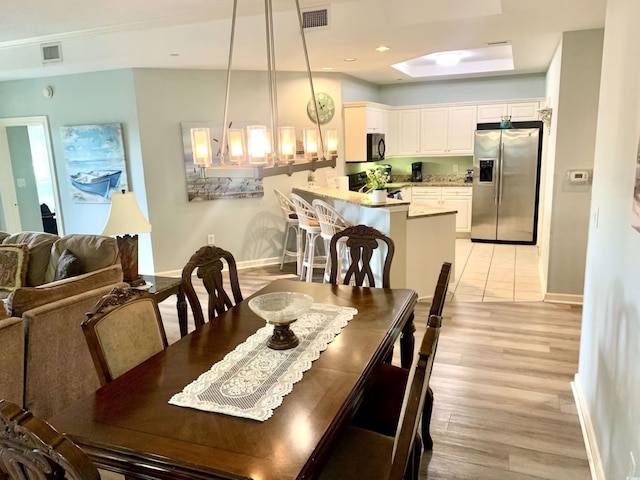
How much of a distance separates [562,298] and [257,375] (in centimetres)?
374

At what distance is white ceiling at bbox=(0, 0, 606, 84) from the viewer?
3539 millimetres

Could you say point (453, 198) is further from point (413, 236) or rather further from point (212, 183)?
point (212, 183)

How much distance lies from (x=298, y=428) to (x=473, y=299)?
356 centimetres

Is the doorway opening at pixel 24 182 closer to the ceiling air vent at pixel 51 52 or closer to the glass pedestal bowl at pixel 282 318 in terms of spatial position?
the ceiling air vent at pixel 51 52

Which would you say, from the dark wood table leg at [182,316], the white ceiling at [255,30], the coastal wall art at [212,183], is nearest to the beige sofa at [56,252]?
the dark wood table leg at [182,316]

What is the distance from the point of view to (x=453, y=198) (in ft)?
Answer: 23.9

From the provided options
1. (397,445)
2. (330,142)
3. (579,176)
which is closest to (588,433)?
(397,445)

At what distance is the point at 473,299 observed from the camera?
14.8 feet

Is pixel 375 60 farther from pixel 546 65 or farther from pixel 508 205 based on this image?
pixel 508 205

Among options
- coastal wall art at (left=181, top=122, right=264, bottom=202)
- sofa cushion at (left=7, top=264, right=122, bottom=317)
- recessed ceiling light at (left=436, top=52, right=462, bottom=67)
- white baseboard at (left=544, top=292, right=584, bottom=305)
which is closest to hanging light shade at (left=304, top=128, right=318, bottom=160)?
sofa cushion at (left=7, top=264, right=122, bottom=317)

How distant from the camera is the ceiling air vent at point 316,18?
373 centimetres

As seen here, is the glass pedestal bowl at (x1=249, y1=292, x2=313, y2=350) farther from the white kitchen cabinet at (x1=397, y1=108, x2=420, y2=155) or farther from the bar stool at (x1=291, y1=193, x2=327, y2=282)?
the white kitchen cabinet at (x1=397, y1=108, x2=420, y2=155)

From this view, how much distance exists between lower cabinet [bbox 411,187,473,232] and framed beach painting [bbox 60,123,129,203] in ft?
14.7

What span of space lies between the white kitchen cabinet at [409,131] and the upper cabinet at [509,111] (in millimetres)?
1002
